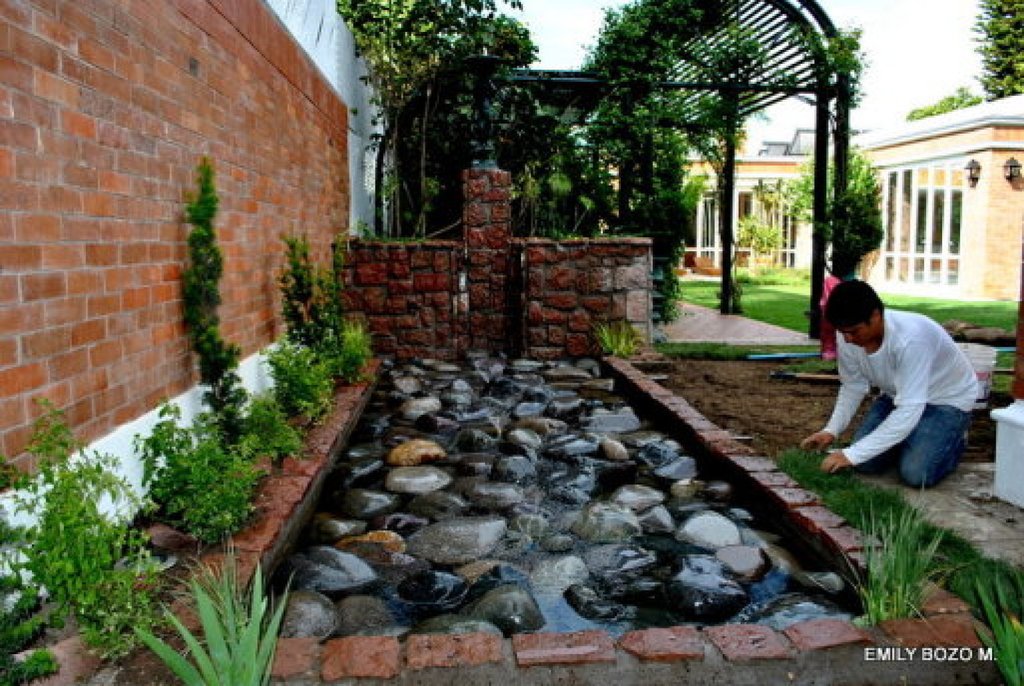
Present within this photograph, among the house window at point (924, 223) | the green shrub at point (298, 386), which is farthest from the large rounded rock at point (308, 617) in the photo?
the house window at point (924, 223)

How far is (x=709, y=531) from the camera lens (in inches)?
142

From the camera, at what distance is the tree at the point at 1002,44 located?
2631 centimetres

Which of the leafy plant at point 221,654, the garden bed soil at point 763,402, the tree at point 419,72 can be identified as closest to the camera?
the leafy plant at point 221,654

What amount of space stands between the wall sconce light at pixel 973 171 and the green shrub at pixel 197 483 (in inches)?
662

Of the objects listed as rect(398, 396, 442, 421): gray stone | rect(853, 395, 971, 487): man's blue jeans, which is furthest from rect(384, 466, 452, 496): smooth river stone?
rect(853, 395, 971, 487): man's blue jeans

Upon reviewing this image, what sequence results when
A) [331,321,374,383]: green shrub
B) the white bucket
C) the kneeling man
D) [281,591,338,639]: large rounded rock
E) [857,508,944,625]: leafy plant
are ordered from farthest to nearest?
1. [331,321,374,383]: green shrub
2. the white bucket
3. the kneeling man
4. [281,591,338,639]: large rounded rock
5. [857,508,944,625]: leafy plant

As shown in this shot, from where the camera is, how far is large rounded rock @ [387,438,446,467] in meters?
4.71

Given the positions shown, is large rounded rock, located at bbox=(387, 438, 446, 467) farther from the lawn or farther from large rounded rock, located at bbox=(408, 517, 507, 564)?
the lawn

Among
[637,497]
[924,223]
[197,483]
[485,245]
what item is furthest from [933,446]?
[924,223]

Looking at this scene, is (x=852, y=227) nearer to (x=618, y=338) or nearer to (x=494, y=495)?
(x=618, y=338)

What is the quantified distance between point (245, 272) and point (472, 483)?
1854 mm

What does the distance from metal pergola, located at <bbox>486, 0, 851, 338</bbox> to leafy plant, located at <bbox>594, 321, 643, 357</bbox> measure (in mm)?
2467

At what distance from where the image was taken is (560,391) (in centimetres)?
679

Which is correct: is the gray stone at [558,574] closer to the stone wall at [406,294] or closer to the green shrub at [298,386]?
the green shrub at [298,386]
